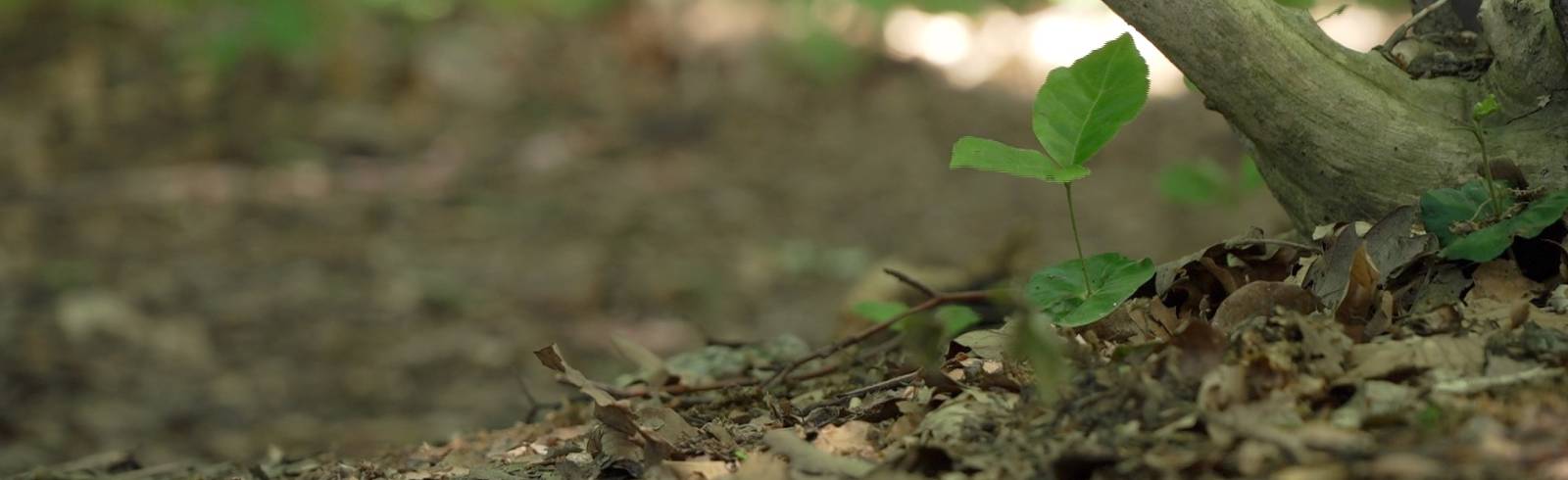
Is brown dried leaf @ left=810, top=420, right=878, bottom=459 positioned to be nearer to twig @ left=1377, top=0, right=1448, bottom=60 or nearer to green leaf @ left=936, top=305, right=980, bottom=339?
green leaf @ left=936, top=305, right=980, bottom=339

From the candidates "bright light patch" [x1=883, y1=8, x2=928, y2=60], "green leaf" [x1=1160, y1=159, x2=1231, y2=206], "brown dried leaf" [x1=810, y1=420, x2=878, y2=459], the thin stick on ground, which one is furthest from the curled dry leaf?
"bright light patch" [x1=883, y1=8, x2=928, y2=60]

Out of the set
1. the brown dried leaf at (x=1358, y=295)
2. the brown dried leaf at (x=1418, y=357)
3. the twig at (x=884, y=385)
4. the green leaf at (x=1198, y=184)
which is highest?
the green leaf at (x=1198, y=184)

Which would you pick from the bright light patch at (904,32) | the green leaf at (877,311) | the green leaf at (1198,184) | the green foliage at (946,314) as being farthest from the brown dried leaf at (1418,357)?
the bright light patch at (904,32)

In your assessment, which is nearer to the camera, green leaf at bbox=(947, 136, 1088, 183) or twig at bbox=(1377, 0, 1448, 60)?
green leaf at bbox=(947, 136, 1088, 183)

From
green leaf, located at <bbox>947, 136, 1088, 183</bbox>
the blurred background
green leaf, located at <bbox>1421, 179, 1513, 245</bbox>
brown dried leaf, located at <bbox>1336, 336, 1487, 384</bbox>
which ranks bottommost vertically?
brown dried leaf, located at <bbox>1336, 336, 1487, 384</bbox>

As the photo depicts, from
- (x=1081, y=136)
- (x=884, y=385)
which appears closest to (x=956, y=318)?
(x=884, y=385)

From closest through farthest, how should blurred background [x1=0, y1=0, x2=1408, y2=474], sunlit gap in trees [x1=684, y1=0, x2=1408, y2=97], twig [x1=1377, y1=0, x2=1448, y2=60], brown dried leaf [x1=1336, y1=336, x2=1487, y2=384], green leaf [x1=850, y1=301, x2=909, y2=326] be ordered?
brown dried leaf [x1=1336, y1=336, x2=1487, y2=384] < twig [x1=1377, y1=0, x2=1448, y2=60] < green leaf [x1=850, y1=301, x2=909, y2=326] < blurred background [x1=0, y1=0, x2=1408, y2=474] < sunlit gap in trees [x1=684, y1=0, x2=1408, y2=97]

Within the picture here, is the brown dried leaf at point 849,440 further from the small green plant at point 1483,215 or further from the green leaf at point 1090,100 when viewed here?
the small green plant at point 1483,215
